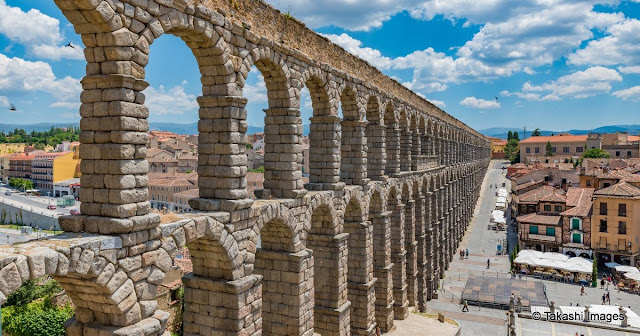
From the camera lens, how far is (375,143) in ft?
87.6

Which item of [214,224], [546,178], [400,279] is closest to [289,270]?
[214,224]

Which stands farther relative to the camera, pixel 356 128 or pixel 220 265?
pixel 356 128

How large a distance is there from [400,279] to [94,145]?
931 inches

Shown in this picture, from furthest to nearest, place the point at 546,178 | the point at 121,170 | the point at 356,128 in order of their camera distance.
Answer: the point at 546,178 → the point at 356,128 → the point at 121,170

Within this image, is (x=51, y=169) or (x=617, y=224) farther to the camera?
(x=51, y=169)

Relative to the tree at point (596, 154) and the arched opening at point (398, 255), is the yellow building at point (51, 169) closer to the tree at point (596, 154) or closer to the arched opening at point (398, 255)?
the arched opening at point (398, 255)

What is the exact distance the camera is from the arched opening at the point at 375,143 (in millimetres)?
26688

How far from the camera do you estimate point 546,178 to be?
76.7 m

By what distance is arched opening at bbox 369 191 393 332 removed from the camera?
87.9ft

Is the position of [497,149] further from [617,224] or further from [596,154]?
[617,224]

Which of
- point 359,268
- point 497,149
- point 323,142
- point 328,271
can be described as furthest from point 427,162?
point 497,149

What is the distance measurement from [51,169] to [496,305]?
75.1 meters

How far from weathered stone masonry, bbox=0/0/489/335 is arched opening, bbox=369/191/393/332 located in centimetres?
8

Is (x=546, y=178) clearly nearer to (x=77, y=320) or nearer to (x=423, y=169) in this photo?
(x=423, y=169)
